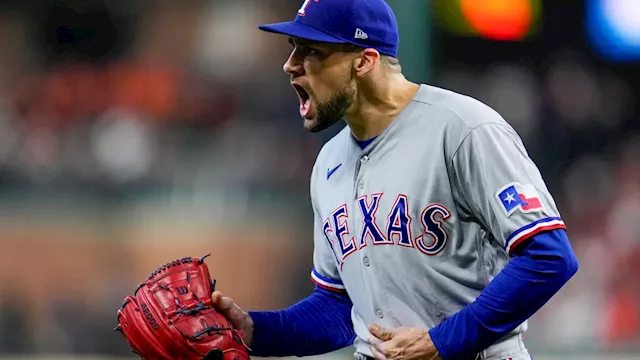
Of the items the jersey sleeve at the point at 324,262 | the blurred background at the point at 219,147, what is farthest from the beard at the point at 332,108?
the blurred background at the point at 219,147

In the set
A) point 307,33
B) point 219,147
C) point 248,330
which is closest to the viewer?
point 307,33

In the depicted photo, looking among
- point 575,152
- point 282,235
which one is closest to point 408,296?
point 282,235

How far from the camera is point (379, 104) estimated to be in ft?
7.22

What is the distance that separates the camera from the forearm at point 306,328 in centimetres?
230

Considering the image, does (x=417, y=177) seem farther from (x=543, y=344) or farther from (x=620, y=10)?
(x=620, y=10)

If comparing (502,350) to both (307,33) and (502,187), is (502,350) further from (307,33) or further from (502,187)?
(307,33)

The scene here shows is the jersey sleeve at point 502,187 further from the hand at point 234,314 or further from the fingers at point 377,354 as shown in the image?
the hand at point 234,314

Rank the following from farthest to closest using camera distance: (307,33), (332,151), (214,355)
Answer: (332,151) → (307,33) → (214,355)

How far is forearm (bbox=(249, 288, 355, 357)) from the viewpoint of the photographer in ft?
7.55

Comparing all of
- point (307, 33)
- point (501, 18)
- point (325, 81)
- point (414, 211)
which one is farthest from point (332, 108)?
point (501, 18)

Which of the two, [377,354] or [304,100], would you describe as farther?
[304,100]

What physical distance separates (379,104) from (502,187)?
39 centimetres

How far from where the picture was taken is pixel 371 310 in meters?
2.18

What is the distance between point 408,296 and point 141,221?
7.88 feet
